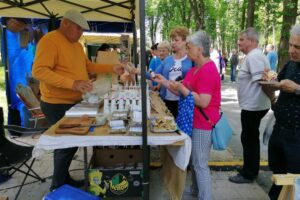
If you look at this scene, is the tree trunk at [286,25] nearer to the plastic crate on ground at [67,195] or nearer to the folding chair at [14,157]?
the folding chair at [14,157]

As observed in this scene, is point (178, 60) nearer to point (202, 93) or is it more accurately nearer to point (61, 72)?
point (202, 93)

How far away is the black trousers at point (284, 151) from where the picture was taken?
2422mm

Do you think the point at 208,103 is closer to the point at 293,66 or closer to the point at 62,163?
the point at 293,66

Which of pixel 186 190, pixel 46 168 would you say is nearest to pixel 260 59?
pixel 186 190

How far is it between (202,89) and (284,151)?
0.85 metres

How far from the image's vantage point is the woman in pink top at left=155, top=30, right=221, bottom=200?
2506mm

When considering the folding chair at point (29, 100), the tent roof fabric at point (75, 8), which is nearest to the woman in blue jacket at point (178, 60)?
the tent roof fabric at point (75, 8)

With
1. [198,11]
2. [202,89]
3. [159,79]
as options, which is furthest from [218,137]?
[198,11]

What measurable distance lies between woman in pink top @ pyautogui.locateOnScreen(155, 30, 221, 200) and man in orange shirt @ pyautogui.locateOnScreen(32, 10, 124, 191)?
99 centimetres

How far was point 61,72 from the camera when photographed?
10.2ft

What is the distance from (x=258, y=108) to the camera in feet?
10.7

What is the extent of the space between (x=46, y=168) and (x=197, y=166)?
2.25 m

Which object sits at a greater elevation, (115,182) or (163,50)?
(163,50)

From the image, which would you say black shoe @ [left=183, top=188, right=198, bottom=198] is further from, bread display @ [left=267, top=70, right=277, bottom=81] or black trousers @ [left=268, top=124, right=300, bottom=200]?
bread display @ [left=267, top=70, right=277, bottom=81]
